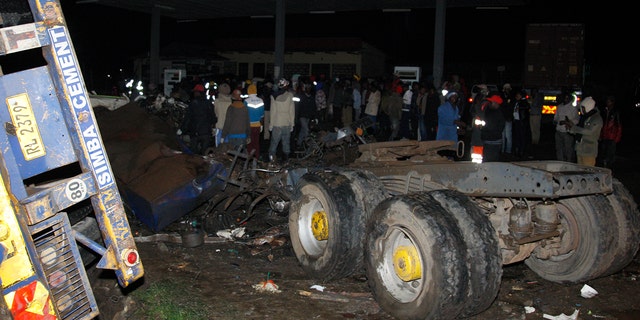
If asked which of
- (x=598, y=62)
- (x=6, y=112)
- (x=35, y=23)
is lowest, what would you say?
(x=598, y=62)

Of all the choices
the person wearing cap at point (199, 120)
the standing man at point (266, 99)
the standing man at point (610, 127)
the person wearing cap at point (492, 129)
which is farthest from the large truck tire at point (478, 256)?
the standing man at point (266, 99)

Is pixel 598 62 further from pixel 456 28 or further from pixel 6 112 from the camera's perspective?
pixel 6 112

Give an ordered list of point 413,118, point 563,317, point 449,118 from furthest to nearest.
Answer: point 413,118 → point 449,118 → point 563,317

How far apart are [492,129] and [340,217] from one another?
16.0 ft

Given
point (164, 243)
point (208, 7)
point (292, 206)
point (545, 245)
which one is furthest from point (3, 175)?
point (208, 7)

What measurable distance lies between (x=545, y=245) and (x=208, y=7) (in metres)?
20.2

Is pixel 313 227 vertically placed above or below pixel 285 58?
below

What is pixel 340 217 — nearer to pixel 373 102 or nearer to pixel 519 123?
pixel 519 123

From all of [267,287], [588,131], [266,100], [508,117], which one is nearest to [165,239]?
[267,287]

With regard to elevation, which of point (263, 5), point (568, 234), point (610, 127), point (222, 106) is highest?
point (263, 5)

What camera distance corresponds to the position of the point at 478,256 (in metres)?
4.71

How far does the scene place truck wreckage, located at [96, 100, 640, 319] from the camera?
475 cm

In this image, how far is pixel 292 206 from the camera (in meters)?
6.93

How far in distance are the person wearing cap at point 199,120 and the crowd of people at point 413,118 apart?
0.07 feet
